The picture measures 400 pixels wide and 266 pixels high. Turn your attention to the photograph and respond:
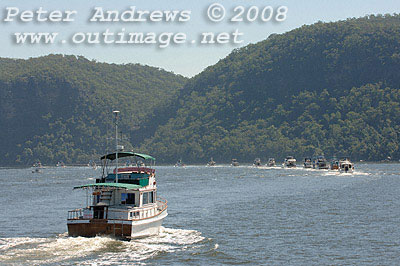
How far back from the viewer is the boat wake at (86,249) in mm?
47438

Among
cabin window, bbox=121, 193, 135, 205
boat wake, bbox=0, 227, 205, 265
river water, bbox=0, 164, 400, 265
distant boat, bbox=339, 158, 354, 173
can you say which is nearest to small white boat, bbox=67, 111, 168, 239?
cabin window, bbox=121, 193, 135, 205

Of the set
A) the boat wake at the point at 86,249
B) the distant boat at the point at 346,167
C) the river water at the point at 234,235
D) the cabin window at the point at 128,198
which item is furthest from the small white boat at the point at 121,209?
the distant boat at the point at 346,167

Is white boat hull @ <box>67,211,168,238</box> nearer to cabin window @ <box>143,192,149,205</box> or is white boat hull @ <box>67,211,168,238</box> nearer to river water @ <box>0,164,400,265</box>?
river water @ <box>0,164,400,265</box>

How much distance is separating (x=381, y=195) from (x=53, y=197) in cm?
5340

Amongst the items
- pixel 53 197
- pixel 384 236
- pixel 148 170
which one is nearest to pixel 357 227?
pixel 384 236

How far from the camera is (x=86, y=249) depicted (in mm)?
50312

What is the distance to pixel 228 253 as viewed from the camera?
50.8 meters

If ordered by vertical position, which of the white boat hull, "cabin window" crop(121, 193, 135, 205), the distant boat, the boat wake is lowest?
the boat wake

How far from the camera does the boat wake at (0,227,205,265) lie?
47438 millimetres

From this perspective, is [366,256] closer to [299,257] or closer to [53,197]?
[299,257]

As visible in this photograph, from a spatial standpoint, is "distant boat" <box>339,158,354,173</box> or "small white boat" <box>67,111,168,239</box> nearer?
"small white boat" <box>67,111,168,239</box>

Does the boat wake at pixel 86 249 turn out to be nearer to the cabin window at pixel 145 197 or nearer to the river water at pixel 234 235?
the river water at pixel 234 235

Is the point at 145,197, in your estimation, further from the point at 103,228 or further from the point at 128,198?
the point at 103,228

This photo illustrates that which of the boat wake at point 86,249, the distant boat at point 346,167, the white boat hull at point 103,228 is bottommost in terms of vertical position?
the boat wake at point 86,249
